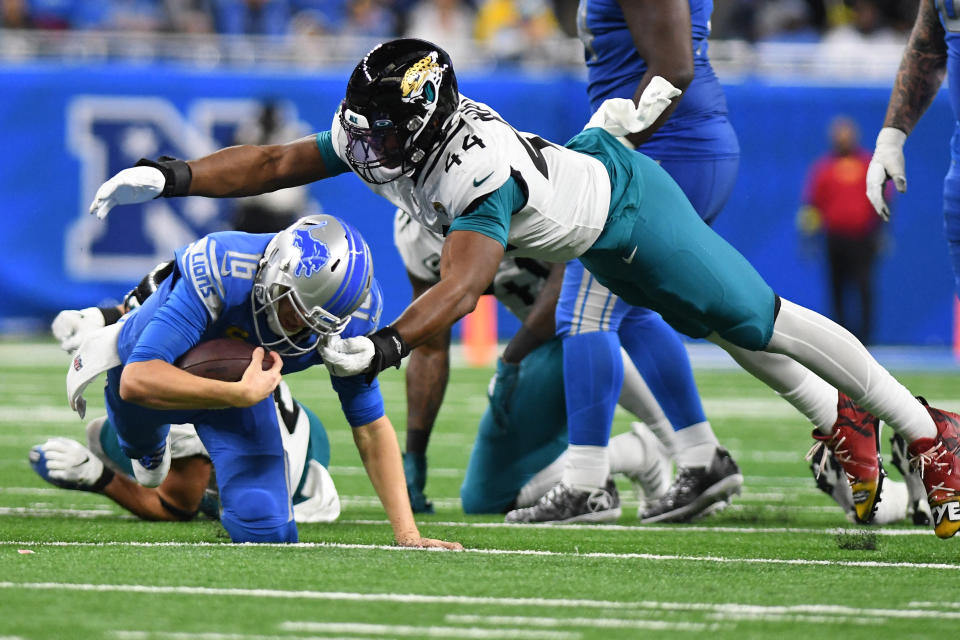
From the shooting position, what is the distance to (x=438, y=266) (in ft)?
17.3

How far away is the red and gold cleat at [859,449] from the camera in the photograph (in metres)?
4.12

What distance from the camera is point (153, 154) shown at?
38.2 ft

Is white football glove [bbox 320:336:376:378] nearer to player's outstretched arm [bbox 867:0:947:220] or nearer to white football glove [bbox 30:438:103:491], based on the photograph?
white football glove [bbox 30:438:103:491]

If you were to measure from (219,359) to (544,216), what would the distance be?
95 centimetres

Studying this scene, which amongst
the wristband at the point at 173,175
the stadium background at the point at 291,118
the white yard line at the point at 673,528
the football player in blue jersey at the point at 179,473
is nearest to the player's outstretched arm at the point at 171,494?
the football player in blue jersey at the point at 179,473

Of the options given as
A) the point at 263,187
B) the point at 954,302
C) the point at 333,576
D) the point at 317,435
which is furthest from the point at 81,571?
the point at 954,302

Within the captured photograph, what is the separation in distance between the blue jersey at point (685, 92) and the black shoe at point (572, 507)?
1.02 metres

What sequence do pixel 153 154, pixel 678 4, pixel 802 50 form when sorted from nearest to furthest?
1. pixel 678 4
2. pixel 153 154
3. pixel 802 50

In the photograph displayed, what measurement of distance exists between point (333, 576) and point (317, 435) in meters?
1.65

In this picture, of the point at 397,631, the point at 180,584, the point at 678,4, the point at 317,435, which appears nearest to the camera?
the point at 397,631

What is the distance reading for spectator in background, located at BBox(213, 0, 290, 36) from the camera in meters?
12.7

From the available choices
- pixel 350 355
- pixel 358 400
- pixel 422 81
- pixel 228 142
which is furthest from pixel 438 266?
pixel 228 142

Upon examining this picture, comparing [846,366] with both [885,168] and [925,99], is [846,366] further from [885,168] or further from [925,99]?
[925,99]

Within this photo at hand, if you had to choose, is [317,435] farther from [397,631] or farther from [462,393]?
[462,393]
